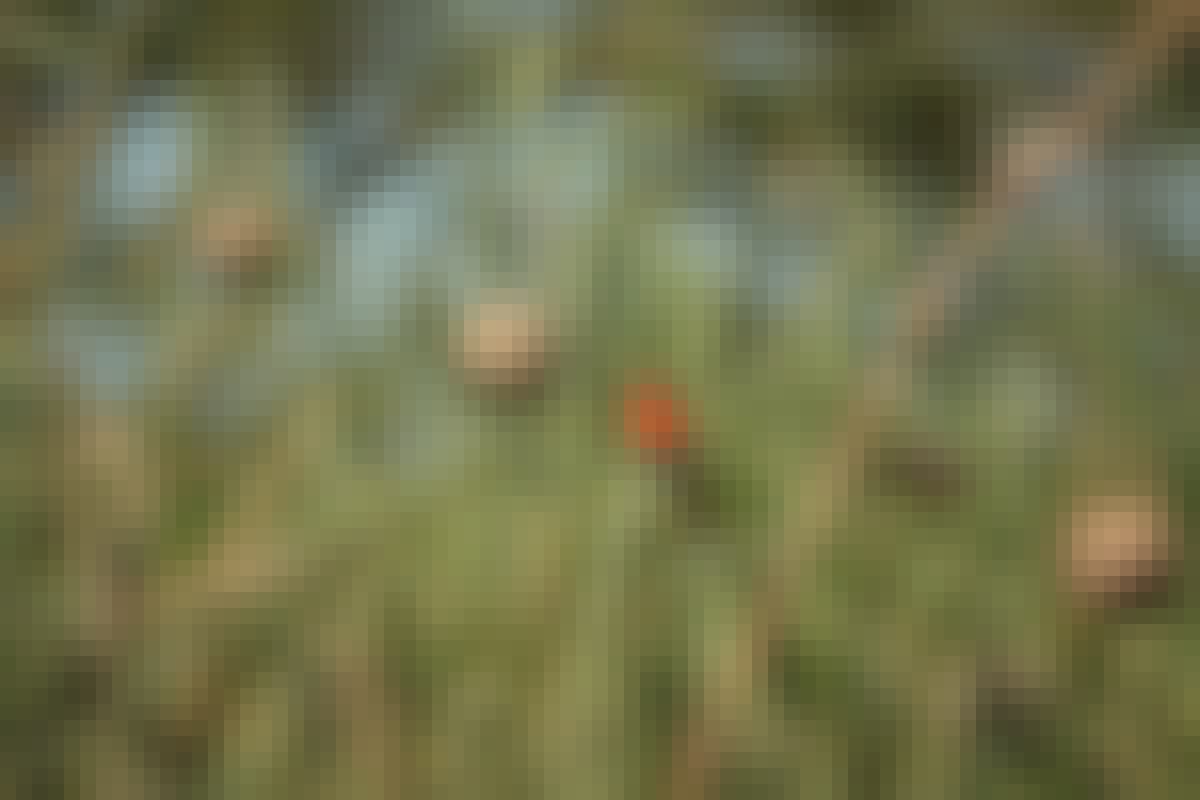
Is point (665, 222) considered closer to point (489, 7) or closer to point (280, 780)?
point (489, 7)

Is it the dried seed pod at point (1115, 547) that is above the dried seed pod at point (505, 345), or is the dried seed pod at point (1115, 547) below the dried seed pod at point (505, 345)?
below

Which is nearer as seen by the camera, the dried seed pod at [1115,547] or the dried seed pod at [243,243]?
the dried seed pod at [1115,547]

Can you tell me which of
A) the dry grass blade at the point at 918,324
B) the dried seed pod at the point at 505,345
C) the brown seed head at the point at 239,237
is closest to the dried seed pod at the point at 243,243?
the brown seed head at the point at 239,237

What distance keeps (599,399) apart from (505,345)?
5cm

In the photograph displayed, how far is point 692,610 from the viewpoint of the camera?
1.82 ft

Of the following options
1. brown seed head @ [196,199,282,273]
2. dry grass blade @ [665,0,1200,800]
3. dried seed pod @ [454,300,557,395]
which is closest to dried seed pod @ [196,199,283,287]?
brown seed head @ [196,199,282,273]

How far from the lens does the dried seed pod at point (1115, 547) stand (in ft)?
1.62

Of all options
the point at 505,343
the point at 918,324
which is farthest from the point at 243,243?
the point at 918,324

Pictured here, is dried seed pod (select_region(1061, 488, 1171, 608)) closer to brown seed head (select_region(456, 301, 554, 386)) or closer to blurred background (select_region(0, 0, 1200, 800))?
blurred background (select_region(0, 0, 1200, 800))

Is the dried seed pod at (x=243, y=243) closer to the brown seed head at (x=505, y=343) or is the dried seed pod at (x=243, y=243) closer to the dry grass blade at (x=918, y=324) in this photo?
the brown seed head at (x=505, y=343)

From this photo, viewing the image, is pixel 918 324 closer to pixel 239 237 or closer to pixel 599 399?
pixel 599 399

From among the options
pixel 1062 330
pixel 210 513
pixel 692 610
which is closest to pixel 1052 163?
pixel 1062 330

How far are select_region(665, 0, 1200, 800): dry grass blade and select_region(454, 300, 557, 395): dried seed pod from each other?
0.13m

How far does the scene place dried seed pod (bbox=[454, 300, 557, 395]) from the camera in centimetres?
59
